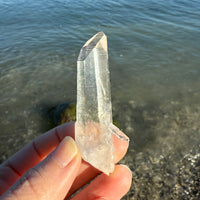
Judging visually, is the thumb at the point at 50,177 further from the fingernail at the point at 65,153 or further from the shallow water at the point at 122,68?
the shallow water at the point at 122,68

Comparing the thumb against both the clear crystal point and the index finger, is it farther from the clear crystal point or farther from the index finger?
the index finger

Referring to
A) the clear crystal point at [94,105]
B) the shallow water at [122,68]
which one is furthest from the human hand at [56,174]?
the shallow water at [122,68]

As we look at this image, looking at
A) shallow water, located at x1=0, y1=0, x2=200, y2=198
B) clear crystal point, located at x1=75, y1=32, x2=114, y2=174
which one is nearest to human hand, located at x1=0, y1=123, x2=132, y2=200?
clear crystal point, located at x1=75, y1=32, x2=114, y2=174

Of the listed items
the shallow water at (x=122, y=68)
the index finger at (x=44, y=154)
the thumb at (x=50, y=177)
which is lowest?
the shallow water at (x=122, y=68)

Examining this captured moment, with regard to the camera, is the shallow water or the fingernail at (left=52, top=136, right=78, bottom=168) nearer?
the fingernail at (left=52, top=136, right=78, bottom=168)

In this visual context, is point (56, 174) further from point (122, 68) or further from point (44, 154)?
point (122, 68)

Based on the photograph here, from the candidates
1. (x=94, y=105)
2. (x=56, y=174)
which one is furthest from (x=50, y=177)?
(x=94, y=105)

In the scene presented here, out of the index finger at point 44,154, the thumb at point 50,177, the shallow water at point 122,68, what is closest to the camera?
the thumb at point 50,177
